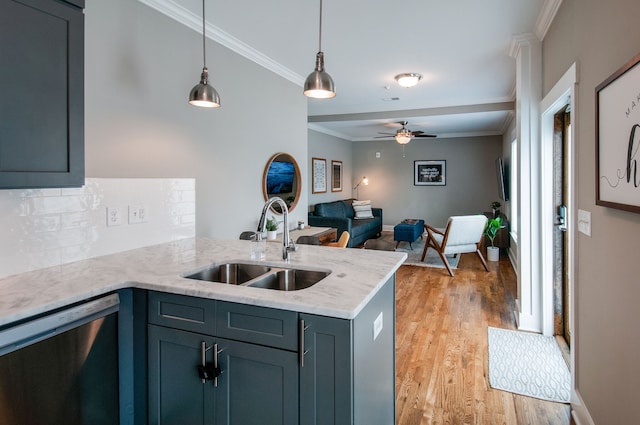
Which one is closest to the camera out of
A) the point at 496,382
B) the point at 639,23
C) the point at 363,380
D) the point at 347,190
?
the point at 639,23

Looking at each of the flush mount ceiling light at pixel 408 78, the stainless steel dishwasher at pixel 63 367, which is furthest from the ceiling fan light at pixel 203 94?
the flush mount ceiling light at pixel 408 78

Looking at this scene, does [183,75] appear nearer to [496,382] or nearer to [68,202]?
[68,202]

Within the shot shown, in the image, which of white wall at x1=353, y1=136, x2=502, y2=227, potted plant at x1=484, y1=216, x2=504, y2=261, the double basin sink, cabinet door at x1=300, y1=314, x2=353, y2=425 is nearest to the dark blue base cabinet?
cabinet door at x1=300, y1=314, x2=353, y2=425

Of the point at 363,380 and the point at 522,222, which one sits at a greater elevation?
the point at 522,222

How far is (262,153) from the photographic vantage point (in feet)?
12.8

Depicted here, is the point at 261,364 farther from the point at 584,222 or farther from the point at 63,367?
the point at 584,222

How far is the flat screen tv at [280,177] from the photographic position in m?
4.09

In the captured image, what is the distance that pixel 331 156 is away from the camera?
8.97 m

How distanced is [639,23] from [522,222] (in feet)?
7.40

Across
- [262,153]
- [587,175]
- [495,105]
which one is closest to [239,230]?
A: [262,153]

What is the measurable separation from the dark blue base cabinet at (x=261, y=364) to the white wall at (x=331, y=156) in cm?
631

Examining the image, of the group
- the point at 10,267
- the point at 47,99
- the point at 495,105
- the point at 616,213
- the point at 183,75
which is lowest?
the point at 10,267

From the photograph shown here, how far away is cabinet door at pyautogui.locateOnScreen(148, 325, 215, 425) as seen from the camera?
1.58 meters

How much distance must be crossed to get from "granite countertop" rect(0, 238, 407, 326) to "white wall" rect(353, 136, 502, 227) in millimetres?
7927
